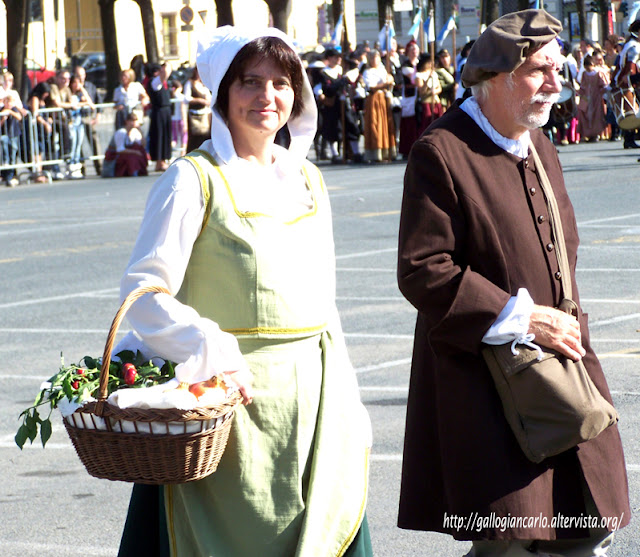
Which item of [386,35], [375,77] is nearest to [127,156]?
[375,77]

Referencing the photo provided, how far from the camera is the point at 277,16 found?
1597 inches

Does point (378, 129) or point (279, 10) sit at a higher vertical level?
point (279, 10)

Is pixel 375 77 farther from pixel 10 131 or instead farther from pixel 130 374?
pixel 130 374

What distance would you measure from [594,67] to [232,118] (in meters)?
25.2

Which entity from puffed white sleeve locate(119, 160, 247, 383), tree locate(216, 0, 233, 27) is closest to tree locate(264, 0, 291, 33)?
tree locate(216, 0, 233, 27)

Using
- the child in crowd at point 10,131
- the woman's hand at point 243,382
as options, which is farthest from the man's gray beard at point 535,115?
the child in crowd at point 10,131

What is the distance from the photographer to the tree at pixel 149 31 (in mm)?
44125

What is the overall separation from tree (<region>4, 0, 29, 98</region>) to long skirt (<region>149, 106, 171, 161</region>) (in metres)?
12.4

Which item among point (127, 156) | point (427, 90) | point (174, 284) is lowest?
point (127, 156)

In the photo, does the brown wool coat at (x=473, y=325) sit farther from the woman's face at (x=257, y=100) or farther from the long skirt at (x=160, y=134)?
the long skirt at (x=160, y=134)

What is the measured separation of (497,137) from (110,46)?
39009mm

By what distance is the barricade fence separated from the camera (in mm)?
23719

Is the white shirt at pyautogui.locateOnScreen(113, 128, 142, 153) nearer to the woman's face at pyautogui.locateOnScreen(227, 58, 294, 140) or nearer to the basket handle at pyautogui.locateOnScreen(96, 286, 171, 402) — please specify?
the woman's face at pyautogui.locateOnScreen(227, 58, 294, 140)

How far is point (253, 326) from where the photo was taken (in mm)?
3592
